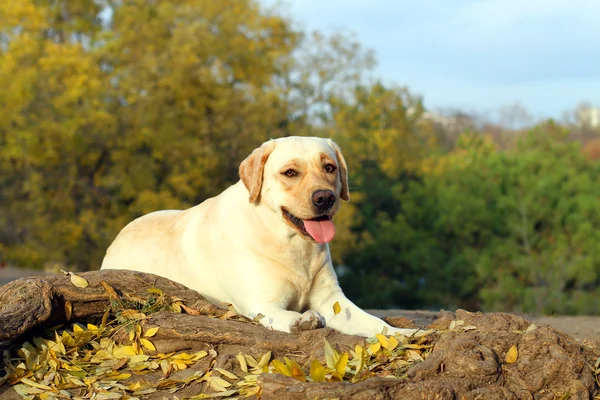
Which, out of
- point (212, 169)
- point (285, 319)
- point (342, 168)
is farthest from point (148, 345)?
point (212, 169)

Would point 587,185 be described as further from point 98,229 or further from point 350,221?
point 98,229

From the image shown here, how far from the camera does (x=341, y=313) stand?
5.25 meters

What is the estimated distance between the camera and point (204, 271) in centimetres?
562

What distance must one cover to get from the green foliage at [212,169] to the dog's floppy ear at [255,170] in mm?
12524

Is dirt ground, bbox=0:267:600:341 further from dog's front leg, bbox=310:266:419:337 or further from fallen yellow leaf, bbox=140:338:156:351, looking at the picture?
fallen yellow leaf, bbox=140:338:156:351

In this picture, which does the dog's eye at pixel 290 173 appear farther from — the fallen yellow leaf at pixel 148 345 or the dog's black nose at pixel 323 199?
the fallen yellow leaf at pixel 148 345

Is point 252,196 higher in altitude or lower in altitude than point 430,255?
higher

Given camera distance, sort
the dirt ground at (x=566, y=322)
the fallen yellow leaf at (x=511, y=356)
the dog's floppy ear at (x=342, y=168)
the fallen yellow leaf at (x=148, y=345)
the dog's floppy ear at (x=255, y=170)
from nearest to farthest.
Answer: the fallen yellow leaf at (x=511, y=356)
the fallen yellow leaf at (x=148, y=345)
the dog's floppy ear at (x=255, y=170)
the dog's floppy ear at (x=342, y=168)
the dirt ground at (x=566, y=322)

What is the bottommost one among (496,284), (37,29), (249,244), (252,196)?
(496,284)

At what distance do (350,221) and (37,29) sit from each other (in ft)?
34.4

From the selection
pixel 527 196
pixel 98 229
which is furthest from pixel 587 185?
pixel 98 229

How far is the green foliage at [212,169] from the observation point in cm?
1875

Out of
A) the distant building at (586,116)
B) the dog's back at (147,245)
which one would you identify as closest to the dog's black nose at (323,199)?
the dog's back at (147,245)

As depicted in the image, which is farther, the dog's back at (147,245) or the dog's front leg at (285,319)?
the dog's back at (147,245)
